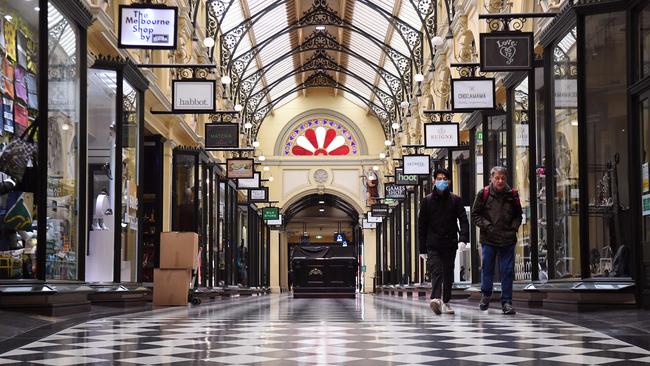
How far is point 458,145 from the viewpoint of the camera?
70.5 feet

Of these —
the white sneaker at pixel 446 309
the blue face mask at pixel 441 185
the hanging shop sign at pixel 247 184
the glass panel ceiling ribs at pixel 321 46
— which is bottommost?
the white sneaker at pixel 446 309

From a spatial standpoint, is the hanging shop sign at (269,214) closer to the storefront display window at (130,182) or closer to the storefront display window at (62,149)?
the storefront display window at (130,182)

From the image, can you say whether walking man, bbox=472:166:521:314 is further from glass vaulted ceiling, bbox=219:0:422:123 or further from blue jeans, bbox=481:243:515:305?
glass vaulted ceiling, bbox=219:0:422:123

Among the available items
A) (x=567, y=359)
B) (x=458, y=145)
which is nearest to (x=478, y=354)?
(x=567, y=359)

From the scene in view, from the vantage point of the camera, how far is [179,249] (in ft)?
55.6

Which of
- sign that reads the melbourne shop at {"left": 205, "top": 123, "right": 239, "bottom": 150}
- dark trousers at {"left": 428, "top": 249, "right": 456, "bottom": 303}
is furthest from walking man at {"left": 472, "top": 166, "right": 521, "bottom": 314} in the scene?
sign that reads the melbourne shop at {"left": 205, "top": 123, "right": 239, "bottom": 150}

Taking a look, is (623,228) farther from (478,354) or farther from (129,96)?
(129,96)

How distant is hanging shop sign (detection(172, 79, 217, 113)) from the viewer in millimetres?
17062

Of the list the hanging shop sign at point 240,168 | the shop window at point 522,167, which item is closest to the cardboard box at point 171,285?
the shop window at point 522,167

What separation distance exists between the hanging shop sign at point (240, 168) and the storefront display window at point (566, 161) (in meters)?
16.4

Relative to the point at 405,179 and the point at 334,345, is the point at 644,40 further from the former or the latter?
the point at 405,179

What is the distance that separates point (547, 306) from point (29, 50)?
683 centimetres

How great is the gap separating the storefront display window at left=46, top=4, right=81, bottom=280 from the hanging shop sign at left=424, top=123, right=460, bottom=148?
10.9m

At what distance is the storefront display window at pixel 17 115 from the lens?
9.70 m
